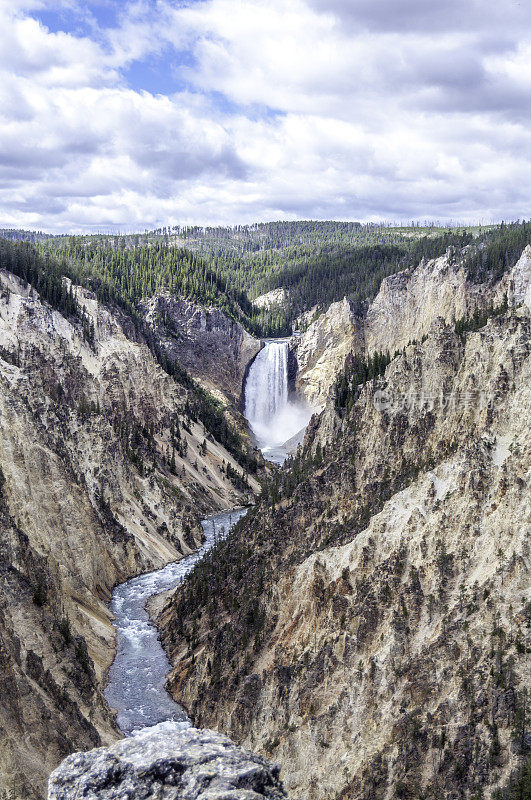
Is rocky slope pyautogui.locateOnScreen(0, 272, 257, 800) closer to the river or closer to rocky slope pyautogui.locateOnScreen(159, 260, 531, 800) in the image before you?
the river

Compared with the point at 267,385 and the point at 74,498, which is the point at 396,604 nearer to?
the point at 74,498

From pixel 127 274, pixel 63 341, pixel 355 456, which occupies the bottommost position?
pixel 355 456

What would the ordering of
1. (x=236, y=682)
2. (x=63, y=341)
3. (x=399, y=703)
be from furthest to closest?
(x=63, y=341), (x=236, y=682), (x=399, y=703)

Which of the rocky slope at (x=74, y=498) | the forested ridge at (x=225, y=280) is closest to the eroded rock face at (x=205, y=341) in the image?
the forested ridge at (x=225, y=280)

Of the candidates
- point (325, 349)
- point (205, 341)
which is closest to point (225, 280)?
point (205, 341)

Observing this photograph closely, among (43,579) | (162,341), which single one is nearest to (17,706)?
(43,579)

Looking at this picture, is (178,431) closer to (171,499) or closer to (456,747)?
(171,499)
